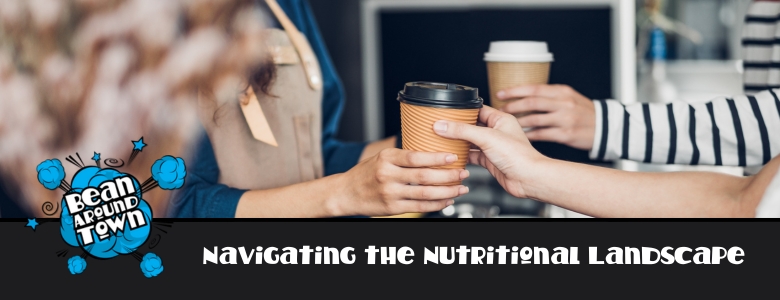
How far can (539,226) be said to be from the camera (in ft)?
2.54

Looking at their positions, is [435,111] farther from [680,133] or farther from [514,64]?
[680,133]

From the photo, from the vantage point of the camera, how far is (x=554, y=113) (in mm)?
1078

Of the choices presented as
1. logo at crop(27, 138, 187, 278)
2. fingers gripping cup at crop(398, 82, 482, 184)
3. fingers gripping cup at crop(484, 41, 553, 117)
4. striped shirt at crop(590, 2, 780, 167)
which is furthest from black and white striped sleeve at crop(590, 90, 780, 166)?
logo at crop(27, 138, 187, 278)

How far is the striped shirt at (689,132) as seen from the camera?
1056 millimetres

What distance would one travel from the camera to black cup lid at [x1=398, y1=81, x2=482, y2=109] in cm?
71

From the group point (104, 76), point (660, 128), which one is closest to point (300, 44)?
point (104, 76)

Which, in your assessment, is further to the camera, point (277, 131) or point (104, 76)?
point (277, 131)

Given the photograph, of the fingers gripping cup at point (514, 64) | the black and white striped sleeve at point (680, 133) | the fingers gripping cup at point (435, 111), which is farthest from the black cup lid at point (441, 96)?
the black and white striped sleeve at point (680, 133)

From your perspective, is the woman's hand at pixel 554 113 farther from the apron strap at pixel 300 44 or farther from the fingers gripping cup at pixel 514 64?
the apron strap at pixel 300 44

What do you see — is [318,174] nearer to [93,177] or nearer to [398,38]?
[93,177]

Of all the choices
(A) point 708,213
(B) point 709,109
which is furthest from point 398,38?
(A) point 708,213

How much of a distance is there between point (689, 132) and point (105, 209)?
94cm

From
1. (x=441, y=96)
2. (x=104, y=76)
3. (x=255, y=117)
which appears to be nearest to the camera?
(x=441, y=96)

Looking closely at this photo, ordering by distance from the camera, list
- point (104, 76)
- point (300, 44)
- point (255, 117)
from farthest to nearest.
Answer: point (300, 44) → point (255, 117) → point (104, 76)
